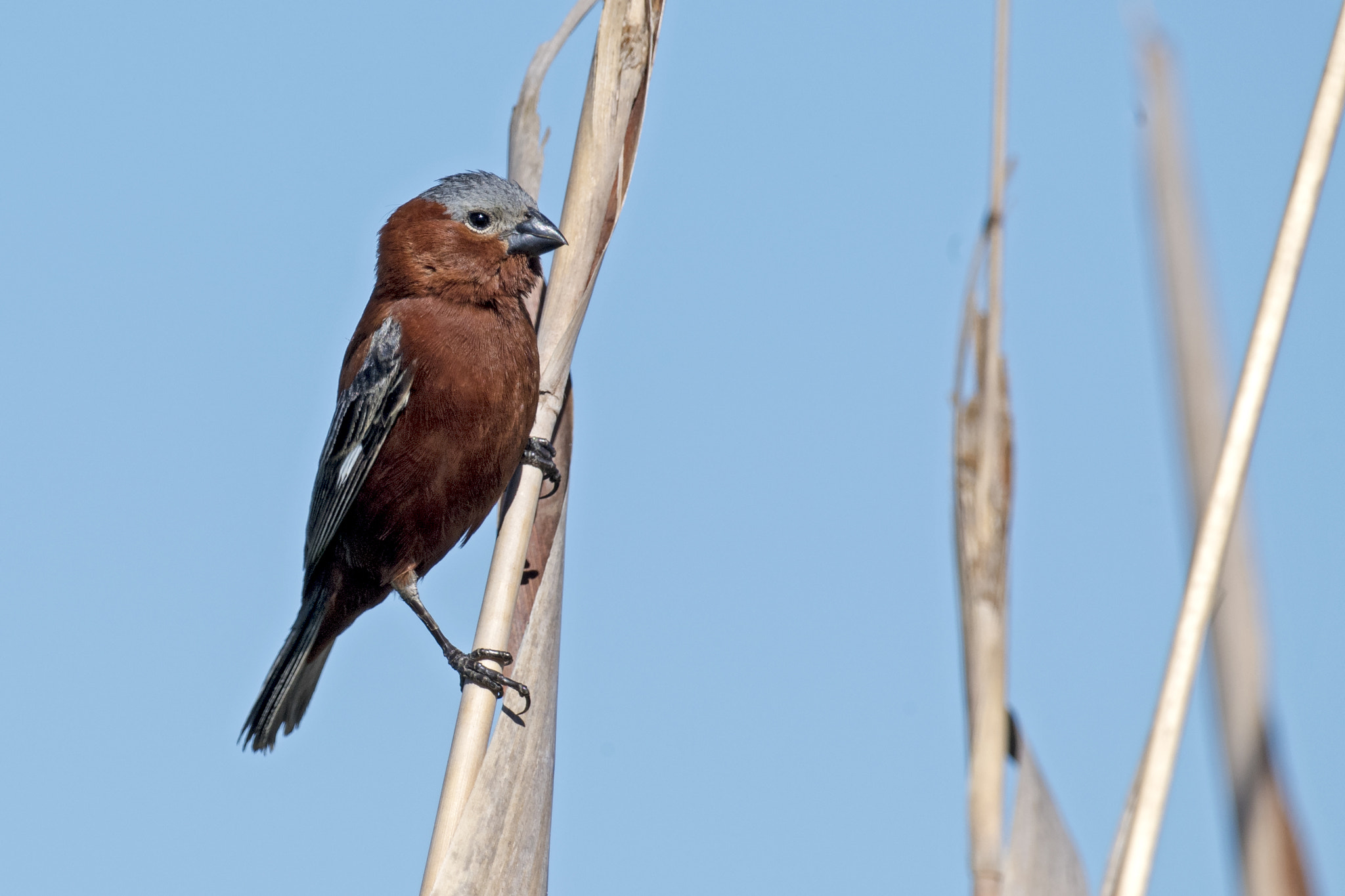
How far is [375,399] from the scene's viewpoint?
13.6ft

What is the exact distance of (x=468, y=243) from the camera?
13.6 feet

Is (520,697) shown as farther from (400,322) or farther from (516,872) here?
(400,322)

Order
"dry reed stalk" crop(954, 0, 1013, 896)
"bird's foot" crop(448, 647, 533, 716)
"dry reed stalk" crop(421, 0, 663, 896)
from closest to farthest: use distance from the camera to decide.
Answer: "dry reed stalk" crop(954, 0, 1013, 896)
"bird's foot" crop(448, 647, 533, 716)
"dry reed stalk" crop(421, 0, 663, 896)

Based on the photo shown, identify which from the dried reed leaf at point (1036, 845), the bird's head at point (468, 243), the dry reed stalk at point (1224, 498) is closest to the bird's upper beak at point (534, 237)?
the bird's head at point (468, 243)

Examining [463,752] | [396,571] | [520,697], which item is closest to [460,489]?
[396,571]

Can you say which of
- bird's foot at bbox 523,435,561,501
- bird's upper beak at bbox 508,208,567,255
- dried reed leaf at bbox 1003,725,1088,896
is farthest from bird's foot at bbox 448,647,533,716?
bird's upper beak at bbox 508,208,567,255

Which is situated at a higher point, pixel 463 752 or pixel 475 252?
pixel 475 252

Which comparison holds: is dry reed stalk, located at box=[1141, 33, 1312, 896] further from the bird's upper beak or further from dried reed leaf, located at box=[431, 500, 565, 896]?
the bird's upper beak

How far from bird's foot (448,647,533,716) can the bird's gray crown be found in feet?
5.59

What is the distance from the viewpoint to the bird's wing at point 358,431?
411 centimetres

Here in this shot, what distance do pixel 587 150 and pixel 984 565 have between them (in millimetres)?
1673

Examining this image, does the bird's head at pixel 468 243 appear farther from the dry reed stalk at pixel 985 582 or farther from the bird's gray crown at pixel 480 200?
the dry reed stalk at pixel 985 582

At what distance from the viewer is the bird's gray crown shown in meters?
4.08

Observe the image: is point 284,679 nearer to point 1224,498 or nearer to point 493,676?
point 493,676
